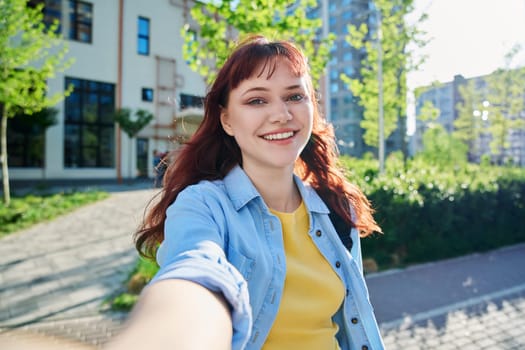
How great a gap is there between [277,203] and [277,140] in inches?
Answer: 13.1

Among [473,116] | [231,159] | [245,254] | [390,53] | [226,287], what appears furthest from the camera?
[473,116]

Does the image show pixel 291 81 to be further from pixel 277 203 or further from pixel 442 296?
pixel 442 296

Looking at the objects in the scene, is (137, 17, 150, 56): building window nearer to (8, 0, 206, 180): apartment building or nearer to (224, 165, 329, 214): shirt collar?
A: (8, 0, 206, 180): apartment building

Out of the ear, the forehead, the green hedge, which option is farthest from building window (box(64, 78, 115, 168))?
the forehead

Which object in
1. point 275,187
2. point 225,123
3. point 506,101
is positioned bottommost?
point 275,187

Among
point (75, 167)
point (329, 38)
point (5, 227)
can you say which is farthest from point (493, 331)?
point (75, 167)

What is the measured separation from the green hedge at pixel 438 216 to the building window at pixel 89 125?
17.6 m

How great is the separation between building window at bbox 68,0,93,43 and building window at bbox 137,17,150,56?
2.74 metres

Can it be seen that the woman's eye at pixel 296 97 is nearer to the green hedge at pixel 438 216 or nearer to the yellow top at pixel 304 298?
the yellow top at pixel 304 298

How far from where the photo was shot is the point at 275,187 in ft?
5.85

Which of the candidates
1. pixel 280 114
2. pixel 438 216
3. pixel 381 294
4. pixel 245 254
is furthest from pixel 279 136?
pixel 438 216

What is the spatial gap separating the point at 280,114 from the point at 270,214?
17.9 inches

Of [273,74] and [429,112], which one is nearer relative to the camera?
[273,74]

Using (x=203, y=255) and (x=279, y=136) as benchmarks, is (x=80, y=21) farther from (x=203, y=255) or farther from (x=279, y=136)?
(x=203, y=255)
